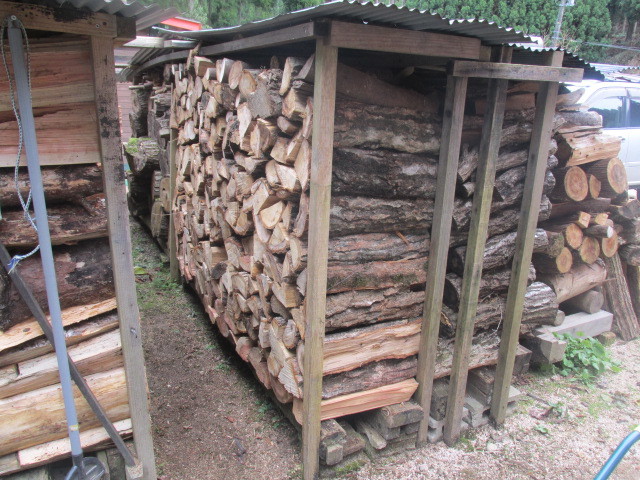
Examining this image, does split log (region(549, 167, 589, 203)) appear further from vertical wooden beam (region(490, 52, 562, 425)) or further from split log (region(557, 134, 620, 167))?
vertical wooden beam (region(490, 52, 562, 425))

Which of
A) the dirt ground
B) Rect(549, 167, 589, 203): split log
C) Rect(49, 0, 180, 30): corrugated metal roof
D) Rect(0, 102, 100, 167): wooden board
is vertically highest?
Rect(49, 0, 180, 30): corrugated metal roof

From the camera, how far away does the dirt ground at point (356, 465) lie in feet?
10.1

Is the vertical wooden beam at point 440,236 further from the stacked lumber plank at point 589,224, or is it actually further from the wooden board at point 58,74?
the wooden board at point 58,74

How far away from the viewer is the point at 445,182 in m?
2.84

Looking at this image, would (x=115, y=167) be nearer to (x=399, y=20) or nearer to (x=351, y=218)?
(x=351, y=218)

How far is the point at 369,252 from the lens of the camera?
2844mm

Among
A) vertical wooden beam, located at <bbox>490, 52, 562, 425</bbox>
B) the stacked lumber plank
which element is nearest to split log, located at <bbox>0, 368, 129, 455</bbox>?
vertical wooden beam, located at <bbox>490, 52, 562, 425</bbox>

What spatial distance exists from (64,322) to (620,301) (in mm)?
4921

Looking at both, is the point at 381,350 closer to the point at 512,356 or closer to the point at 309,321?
the point at 309,321

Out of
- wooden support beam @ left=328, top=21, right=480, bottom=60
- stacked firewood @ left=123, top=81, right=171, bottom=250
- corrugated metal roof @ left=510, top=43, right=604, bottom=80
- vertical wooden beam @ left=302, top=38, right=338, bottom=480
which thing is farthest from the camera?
stacked firewood @ left=123, top=81, right=171, bottom=250

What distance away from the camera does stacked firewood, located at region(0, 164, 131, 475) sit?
193 centimetres

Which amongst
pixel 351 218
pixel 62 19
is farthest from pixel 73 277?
pixel 351 218

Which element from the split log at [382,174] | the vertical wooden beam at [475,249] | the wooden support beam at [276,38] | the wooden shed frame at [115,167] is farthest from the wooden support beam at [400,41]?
the wooden shed frame at [115,167]

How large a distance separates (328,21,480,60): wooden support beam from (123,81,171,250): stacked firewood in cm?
394
